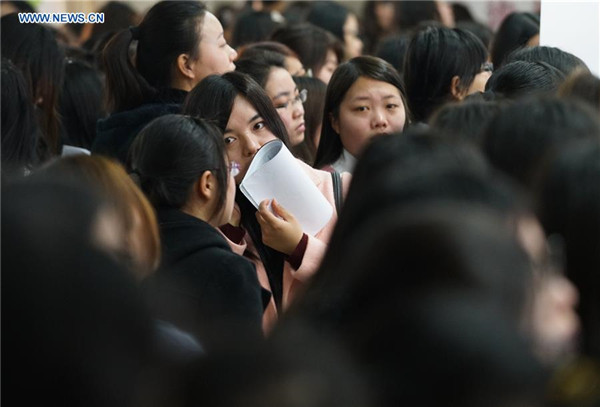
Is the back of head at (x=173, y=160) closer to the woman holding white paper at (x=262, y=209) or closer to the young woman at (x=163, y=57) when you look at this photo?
the woman holding white paper at (x=262, y=209)

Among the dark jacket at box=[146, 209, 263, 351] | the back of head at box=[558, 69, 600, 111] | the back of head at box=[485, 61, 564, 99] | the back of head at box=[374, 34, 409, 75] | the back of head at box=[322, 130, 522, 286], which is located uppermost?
the back of head at box=[322, 130, 522, 286]

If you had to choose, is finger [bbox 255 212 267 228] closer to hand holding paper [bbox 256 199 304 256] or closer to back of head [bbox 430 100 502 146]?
hand holding paper [bbox 256 199 304 256]

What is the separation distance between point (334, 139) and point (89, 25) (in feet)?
11.8

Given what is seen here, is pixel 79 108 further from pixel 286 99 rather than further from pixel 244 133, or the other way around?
pixel 244 133

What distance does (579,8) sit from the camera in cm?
375

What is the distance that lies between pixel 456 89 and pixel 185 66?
90 cm

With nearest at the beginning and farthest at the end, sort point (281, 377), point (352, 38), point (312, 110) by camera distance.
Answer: point (281, 377), point (312, 110), point (352, 38)

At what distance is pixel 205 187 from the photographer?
270cm

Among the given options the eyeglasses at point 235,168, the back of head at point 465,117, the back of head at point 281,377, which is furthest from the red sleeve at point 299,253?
the back of head at point 281,377

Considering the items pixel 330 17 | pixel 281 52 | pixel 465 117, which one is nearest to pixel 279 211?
pixel 465 117

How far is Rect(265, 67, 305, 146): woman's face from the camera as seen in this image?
3.86m

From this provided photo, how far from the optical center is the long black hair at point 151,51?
3631 mm

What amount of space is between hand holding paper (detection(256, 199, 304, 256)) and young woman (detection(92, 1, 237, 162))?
30.8 inches

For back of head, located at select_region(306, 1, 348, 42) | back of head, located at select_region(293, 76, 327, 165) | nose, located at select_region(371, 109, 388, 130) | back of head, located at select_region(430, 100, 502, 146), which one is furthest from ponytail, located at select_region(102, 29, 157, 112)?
back of head, located at select_region(306, 1, 348, 42)
